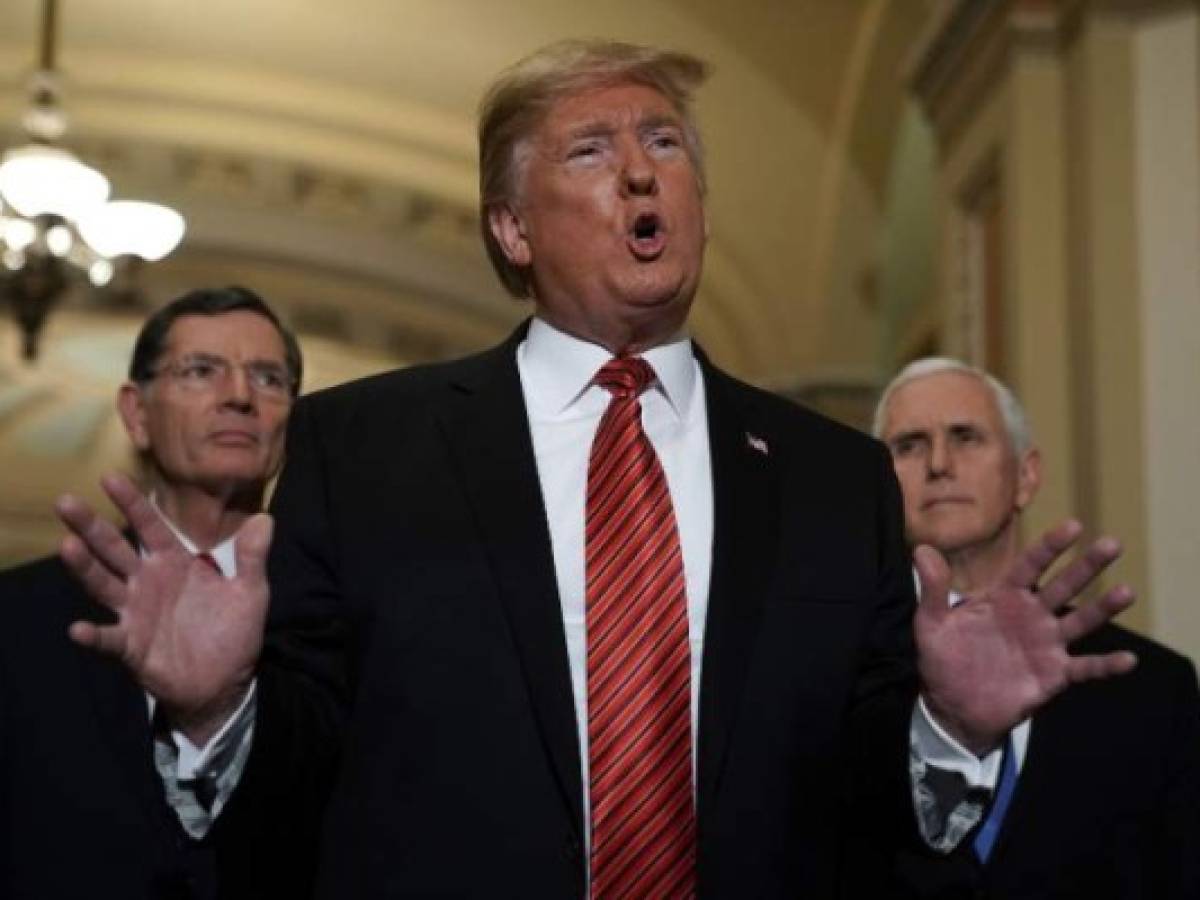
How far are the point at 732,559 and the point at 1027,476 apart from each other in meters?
1.64

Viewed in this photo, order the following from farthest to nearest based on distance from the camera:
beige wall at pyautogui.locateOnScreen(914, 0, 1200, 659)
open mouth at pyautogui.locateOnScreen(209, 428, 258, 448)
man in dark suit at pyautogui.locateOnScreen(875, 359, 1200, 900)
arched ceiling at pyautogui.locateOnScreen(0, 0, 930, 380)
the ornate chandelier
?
arched ceiling at pyautogui.locateOnScreen(0, 0, 930, 380)
the ornate chandelier
beige wall at pyautogui.locateOnScreen(914, 0, 1200, 659)
open mouth at pyautogui.locateOnScreen(209, 428, 258, 448)
man in dark suit at pyautogui.locateOnScreen(875, 359, 1200, 900)

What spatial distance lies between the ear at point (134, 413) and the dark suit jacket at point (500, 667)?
1360 mm

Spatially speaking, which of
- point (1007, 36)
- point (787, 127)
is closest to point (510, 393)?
point (1007, 36)

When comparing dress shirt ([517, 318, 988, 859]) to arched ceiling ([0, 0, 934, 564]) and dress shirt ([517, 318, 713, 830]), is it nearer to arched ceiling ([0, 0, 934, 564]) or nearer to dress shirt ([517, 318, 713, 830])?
dress shirt ([517, 318, 713, 830])

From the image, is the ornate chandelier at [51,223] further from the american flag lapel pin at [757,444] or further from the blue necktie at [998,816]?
the american flag lapel pin at [757,444]

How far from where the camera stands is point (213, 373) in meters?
3.38

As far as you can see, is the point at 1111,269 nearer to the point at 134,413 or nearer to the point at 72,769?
the point at 134,413

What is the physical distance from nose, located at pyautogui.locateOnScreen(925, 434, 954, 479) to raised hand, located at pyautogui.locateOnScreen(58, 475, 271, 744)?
186 cm

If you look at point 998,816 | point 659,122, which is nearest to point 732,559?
point 659,122

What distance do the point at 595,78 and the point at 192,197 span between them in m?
10.3

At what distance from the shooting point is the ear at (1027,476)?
3.51m

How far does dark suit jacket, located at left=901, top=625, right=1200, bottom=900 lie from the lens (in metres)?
2.71

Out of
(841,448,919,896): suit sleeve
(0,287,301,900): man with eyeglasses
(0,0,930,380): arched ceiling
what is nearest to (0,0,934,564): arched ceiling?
(0,0,930,380): arched ceiling

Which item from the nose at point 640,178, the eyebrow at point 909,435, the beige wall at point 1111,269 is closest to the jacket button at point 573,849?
the nose at point 640,178
